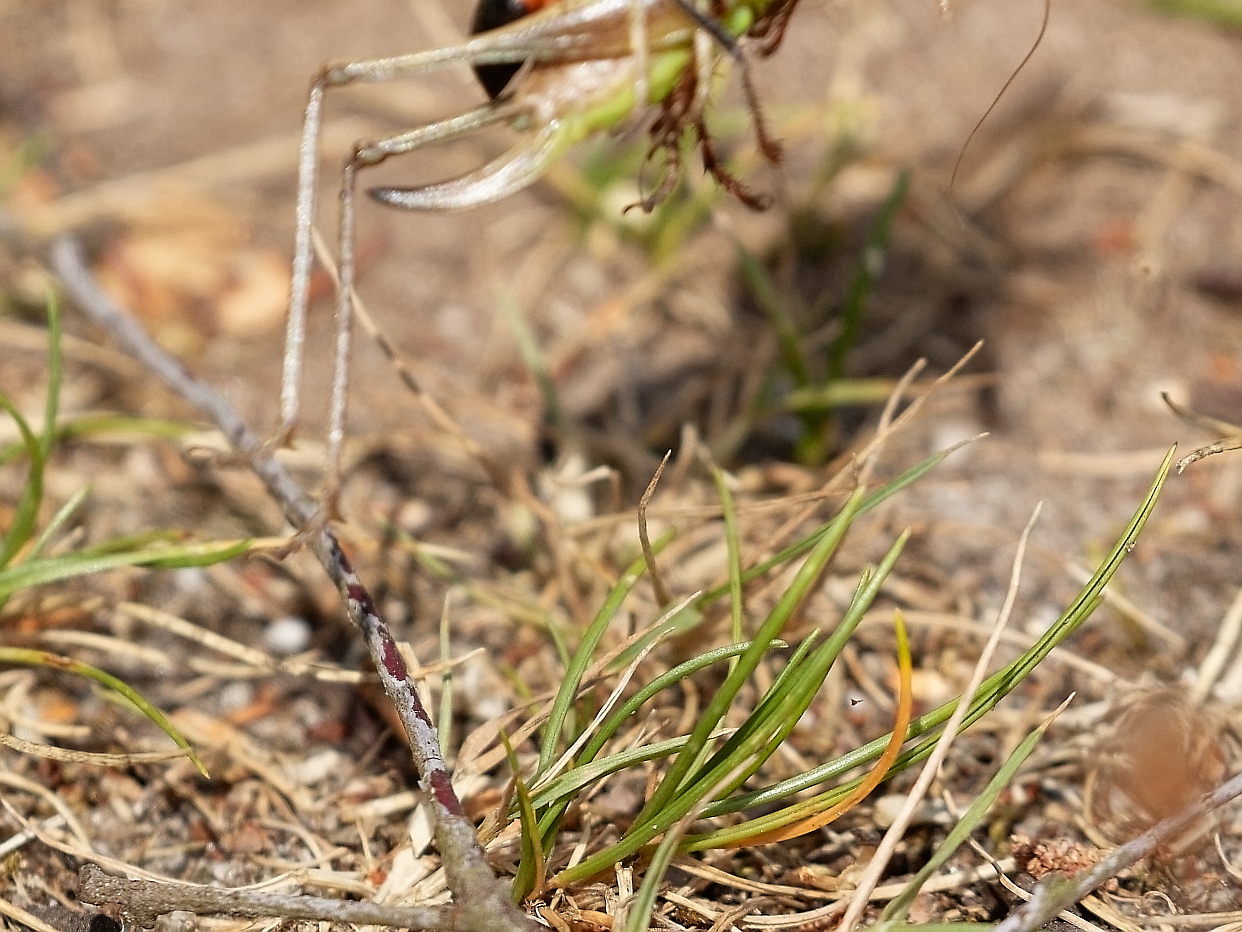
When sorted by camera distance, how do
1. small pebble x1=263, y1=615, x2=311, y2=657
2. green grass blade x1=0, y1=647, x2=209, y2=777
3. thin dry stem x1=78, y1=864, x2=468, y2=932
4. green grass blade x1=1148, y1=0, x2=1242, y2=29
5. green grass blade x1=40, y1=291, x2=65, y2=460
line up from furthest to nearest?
green grass blade x1=1148, y1=0, x2=1242, y2=29 < small pebble x1=263, y1=615, x2=311, y2=657 < green grass blade x1=40, y1=291, x2=65, y2=460 < green grass blade x1=0, y1=647, x2=209, y2=777 < thin dry stem x1=78, y1=864, x2=468, y2=932

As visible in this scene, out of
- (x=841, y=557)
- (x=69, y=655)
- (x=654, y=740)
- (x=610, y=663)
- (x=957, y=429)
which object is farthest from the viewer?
(x=957, y=429)

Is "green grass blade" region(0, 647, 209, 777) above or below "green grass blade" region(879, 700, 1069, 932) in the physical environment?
above

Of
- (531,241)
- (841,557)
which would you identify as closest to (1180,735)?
(841,557)

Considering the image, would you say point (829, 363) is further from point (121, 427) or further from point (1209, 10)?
point (1209, 10)

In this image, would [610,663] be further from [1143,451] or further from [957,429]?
[1143,451]

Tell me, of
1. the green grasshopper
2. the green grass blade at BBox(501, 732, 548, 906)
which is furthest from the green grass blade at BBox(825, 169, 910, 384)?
the green grass blade at BBox(501, 732, 548, 906)

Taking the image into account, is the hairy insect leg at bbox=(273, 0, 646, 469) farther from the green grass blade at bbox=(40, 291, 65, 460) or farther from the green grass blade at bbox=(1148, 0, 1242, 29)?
the green grass blade at bbox=(1148, 0, 1242, 29)

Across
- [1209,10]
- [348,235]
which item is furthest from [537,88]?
[1209,10]

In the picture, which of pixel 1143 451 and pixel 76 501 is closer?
pixel 76 501

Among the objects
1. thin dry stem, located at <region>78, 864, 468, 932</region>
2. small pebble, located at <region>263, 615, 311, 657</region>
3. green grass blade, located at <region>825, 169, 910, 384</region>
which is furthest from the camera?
green grass blade, located at <region>825, 169, 910, 384</region>
